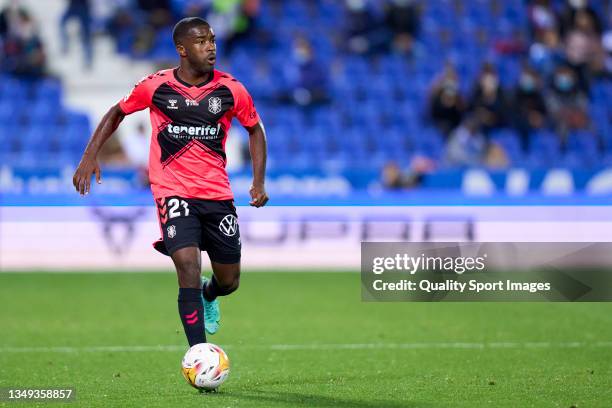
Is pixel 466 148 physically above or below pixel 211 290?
above

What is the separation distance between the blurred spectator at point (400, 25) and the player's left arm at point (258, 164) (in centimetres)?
1464

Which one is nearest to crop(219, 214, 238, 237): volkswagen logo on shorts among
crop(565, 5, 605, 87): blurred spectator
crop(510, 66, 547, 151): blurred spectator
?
crop(510, 66, 547, 151): blurred spectator

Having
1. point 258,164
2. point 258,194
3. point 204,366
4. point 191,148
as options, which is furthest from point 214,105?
point 204,366

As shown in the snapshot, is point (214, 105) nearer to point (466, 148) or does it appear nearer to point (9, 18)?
point (466, 148)

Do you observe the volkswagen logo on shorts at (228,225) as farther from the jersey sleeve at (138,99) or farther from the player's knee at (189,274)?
the jersey sleeve at (138,99)

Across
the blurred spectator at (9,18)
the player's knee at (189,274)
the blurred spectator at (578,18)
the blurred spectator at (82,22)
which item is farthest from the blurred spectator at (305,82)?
the player's knee at (189,274)

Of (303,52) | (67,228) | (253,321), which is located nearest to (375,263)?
(253,321)

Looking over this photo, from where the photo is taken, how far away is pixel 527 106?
20.2 m

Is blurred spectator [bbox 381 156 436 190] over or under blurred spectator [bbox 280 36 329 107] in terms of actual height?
under

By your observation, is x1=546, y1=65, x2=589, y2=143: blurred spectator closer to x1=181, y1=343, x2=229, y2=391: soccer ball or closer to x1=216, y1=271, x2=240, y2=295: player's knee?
x1=216, y1=271, x2=240, y2=295: player's knee

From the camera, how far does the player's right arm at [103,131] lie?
6824 mm

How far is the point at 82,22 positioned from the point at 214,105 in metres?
14.8

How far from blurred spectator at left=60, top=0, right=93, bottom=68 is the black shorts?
48.1 feet

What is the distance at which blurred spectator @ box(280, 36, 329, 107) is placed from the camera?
65.9 ft
